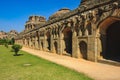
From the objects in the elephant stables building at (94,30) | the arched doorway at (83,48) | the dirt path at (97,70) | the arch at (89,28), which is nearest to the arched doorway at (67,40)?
the elephant stables building at (94,30)

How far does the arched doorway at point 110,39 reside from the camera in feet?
38.8

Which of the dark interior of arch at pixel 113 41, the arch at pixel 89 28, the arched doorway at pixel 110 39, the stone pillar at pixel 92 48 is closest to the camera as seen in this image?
the stone pillar at pixel 92 48

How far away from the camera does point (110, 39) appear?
42.5 feet

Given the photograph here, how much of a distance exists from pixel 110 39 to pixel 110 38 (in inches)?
3.4

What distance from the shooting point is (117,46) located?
13633mm

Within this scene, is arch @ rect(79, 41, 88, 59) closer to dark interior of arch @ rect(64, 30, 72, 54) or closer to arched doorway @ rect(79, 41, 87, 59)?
arched doorway @ rect(79, 41, 87, 59)

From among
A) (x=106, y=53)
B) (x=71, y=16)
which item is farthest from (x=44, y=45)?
(x=106, y=53)

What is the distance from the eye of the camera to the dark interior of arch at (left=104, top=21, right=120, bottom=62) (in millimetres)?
12692

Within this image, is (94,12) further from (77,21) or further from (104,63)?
(104,63)

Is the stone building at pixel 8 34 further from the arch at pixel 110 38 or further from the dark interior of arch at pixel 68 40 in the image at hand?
the arch at pixel 110 38

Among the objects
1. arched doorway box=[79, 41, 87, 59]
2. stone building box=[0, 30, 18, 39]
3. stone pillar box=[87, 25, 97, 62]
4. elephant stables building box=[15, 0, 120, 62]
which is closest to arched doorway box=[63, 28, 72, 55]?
elephant stables building box=[15, 0, 120, 62]

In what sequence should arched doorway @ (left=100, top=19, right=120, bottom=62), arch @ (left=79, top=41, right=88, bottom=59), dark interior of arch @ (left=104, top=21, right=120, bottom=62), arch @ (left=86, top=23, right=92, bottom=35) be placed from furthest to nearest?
arch @ (left=79, top=41, right=88, bottom=59) < dark interior of arch @ (left=104, top=21, right=120, bottom=62) < arch @ (left=86, top=23, right=92, bottom=35) < arched doorway @ (left=100, top=19, right=120, bottom=62)

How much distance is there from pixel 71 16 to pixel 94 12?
13.5 feet

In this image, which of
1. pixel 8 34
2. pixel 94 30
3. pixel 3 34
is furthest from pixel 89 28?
pixel 3 34
